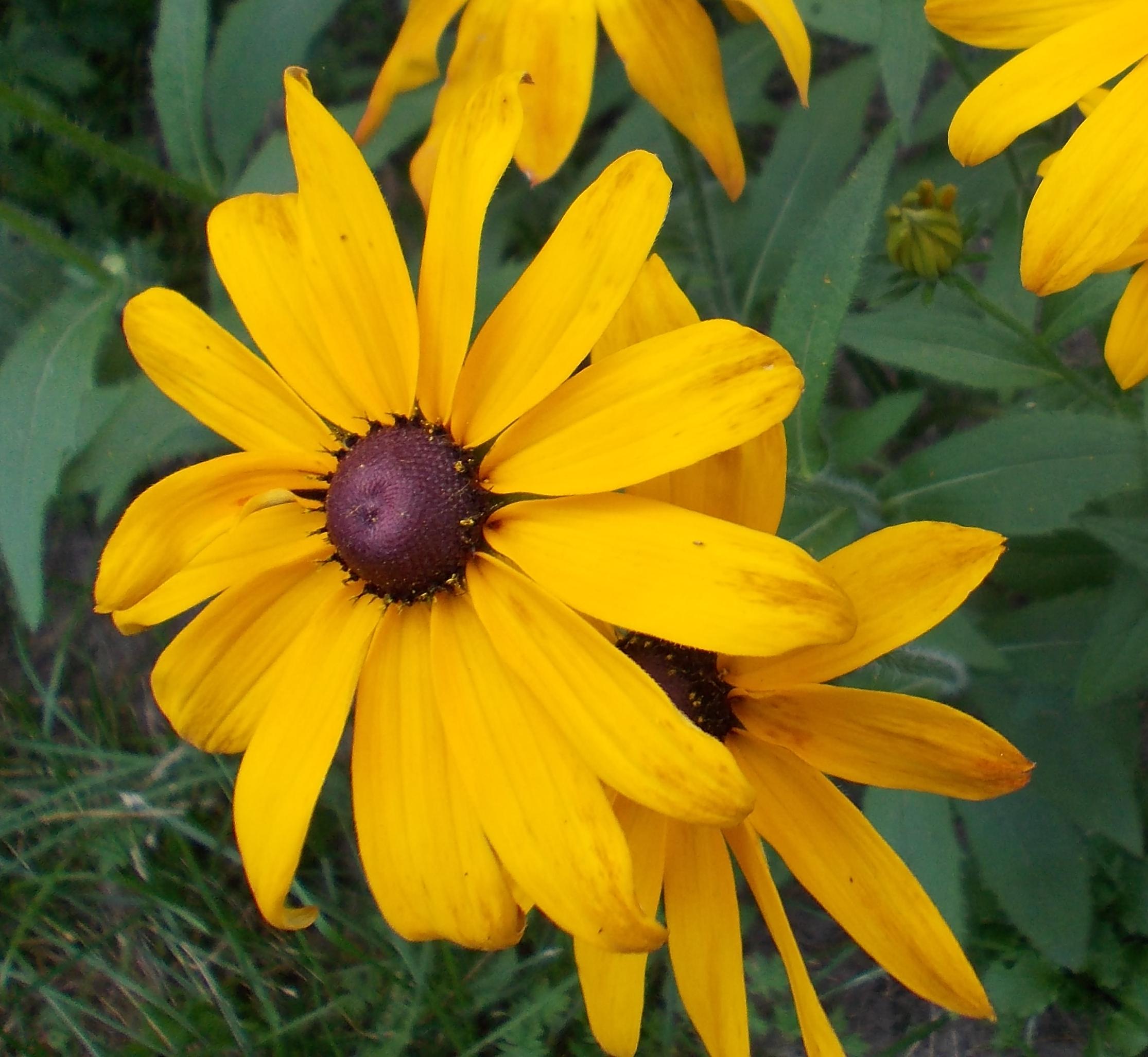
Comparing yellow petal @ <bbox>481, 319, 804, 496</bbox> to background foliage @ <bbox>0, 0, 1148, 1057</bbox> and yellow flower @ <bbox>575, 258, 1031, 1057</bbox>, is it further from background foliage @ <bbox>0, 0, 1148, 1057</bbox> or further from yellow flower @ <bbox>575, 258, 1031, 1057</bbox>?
background foliage @ <bbox>0, 0, 1148, 1057</bbox>

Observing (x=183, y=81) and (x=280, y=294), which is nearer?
(x=280, y=294)

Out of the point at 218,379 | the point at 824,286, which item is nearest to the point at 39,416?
the point at 218,379

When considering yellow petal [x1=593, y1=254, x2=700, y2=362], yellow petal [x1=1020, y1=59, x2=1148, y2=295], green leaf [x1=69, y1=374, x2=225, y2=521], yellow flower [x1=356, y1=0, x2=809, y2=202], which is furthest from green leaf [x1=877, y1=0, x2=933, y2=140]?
green leaf [x1=69, y1=374, x2=225, y2=521]

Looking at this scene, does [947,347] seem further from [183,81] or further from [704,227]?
[183,81]

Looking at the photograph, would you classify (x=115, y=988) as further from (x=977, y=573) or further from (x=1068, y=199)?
(x=1068, y=199)

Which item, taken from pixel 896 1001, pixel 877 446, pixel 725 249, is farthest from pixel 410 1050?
pixel 725 249

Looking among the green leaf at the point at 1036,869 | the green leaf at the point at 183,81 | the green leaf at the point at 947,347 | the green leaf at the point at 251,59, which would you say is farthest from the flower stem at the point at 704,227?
the green leaf at the point at 1036,869

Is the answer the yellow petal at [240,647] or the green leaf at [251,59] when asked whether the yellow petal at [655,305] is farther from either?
the green leaf at [251,59]
